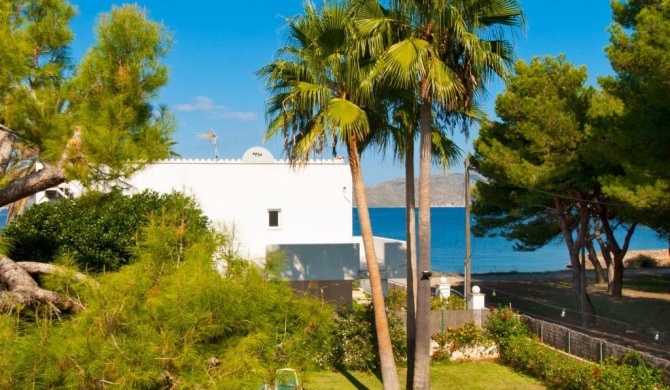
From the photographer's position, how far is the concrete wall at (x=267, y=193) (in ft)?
71.8

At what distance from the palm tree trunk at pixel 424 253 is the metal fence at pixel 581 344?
4.29 meters

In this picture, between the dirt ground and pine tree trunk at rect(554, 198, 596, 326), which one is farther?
the dirt ground

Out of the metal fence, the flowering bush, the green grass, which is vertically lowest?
the green grass

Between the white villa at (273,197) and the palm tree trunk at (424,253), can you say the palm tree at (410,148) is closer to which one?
the palm tree trunk at (424,253)

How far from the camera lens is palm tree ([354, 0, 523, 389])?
35.3ft

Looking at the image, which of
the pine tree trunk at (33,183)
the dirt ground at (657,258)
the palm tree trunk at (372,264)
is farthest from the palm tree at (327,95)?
the dirt ground at (657,258)

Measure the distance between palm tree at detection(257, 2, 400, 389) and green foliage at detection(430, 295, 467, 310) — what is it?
5667mm

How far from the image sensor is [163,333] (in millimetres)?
4926

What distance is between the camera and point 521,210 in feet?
88.0

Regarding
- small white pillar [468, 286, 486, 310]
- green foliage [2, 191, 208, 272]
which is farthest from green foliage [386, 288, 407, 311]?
green foliage [2, 191, 208, 272]

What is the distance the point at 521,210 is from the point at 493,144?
4416mm

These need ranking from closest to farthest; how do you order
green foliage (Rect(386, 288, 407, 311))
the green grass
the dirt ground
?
the green grass < green foliage (Rect(386, 288, 407, 311)) < the dirt ground

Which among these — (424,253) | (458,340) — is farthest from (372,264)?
(458,340)

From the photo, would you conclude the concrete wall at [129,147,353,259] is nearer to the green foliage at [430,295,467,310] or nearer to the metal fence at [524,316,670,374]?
the green foliage at [430,295,467,310]
